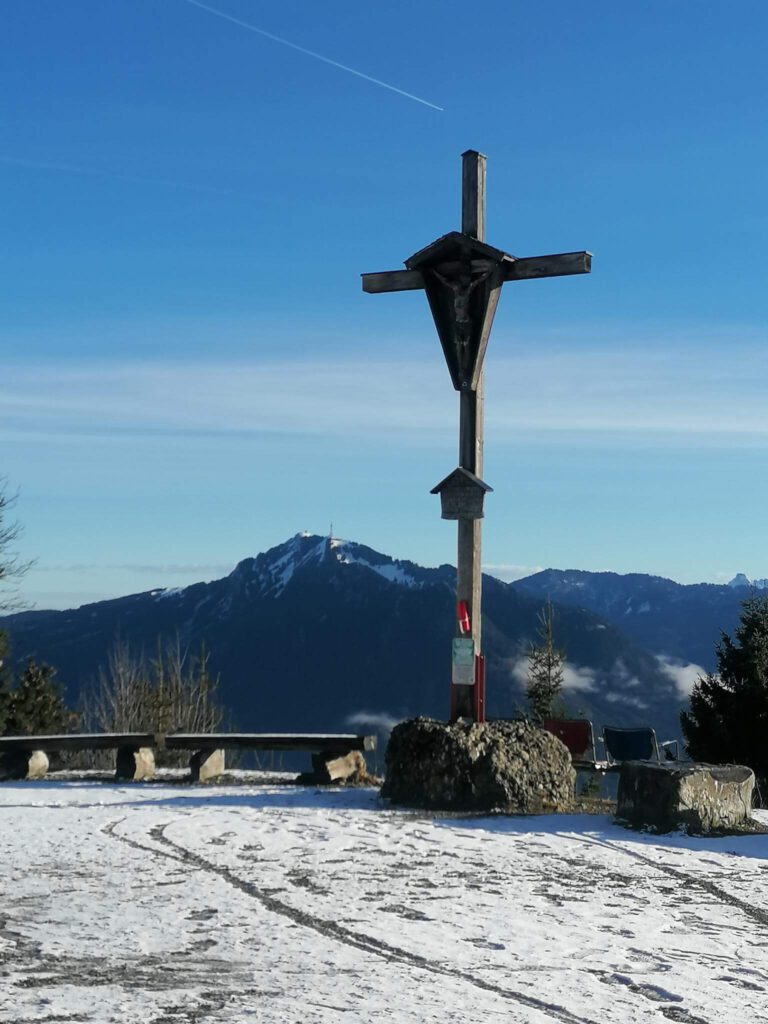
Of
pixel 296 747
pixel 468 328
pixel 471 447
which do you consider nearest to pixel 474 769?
pixel 471 447

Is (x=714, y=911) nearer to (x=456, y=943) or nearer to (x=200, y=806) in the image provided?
(x=456, y=943)

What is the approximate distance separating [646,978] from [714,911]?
1.67m

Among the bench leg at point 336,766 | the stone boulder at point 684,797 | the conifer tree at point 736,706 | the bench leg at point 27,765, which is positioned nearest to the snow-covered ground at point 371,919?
the stone boulder at point 684,797

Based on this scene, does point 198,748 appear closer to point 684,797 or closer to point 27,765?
point 27,765

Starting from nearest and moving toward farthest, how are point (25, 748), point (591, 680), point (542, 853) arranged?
point (542, 853), point (25, 748), point (591, 680)

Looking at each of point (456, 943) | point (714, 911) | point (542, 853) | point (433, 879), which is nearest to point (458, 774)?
point (542, 853)

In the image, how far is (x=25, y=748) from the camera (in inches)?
561

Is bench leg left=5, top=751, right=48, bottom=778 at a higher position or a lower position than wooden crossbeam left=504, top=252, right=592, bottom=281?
lower

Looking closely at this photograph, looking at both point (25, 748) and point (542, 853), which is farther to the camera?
point (25, 748)

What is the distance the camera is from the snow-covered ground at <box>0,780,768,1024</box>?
511cm

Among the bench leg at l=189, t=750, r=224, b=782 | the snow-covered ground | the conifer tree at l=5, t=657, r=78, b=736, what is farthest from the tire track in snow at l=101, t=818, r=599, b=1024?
the conifer tree at l=5, t=657, r=78, b=736

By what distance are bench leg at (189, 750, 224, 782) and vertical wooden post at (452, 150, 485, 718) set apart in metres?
3.44

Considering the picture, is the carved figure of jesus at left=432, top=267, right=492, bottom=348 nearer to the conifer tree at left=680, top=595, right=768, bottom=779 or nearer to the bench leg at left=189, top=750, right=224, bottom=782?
the bench leg at left=189, top=750, right=224, bottom=782

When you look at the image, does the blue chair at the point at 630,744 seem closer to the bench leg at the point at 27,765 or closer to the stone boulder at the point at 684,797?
the stone boulder at the point at 684,797
